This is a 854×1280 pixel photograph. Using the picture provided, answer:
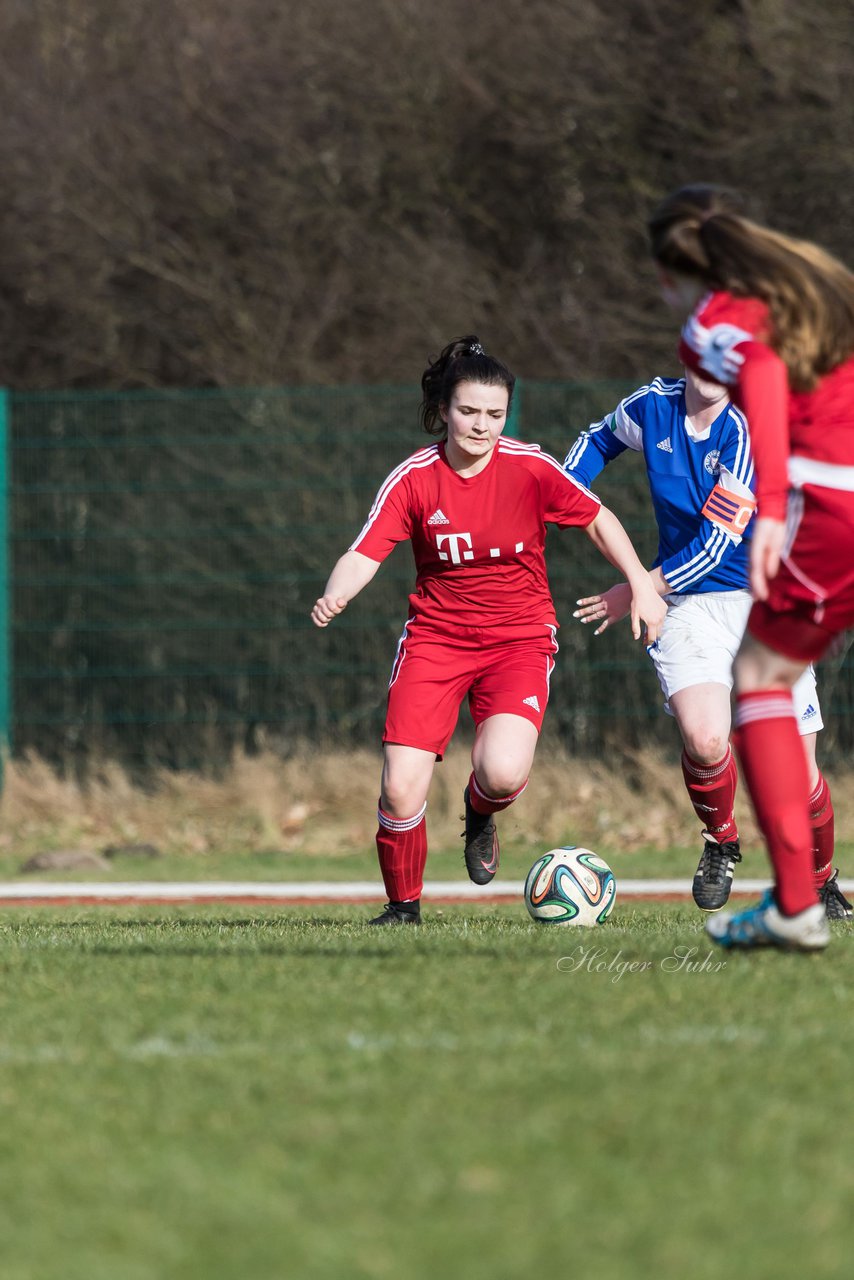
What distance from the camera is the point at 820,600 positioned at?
4.42 m

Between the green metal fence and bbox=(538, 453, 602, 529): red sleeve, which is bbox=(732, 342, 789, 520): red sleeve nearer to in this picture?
bbox=(538, 453, 602, 529): red sleeve

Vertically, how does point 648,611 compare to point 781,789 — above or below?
above

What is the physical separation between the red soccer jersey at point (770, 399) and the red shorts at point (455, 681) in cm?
257

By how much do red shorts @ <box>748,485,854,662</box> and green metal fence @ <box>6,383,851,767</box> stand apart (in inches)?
334

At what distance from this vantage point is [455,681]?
690cm

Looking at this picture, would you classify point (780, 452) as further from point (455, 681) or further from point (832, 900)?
point (832, 900)

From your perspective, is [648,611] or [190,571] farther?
[190,571]

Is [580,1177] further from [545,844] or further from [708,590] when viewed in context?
[545,844]

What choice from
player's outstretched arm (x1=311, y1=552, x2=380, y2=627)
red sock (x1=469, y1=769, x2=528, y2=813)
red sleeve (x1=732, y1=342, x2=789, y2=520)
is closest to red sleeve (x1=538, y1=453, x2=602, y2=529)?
player's outstretched arm (x1=311, y1=552, x2=380, y2=627)

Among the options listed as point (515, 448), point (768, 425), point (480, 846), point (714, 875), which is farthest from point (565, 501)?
point (768, 425)

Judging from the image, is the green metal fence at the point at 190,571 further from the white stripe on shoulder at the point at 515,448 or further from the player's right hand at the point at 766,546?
the player's right hand at the point at 766,546

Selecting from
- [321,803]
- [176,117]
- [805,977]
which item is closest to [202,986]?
[805,977]

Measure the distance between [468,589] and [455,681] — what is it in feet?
1.13

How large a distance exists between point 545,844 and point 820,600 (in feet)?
24.7
